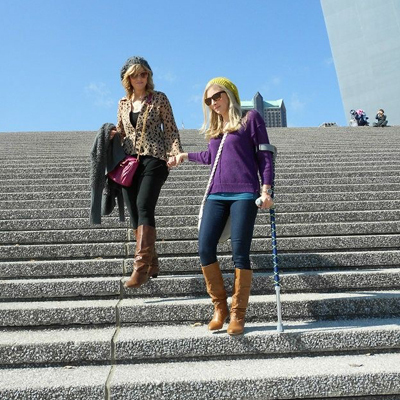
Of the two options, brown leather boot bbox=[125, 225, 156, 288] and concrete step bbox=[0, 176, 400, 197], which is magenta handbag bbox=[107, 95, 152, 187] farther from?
concrete step bbox=[0, 176, 400, 197]

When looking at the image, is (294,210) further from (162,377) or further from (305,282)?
(162,377)

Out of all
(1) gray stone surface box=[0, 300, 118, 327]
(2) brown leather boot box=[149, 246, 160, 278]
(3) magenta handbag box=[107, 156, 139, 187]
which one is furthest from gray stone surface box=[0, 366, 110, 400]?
(3) magenta handbag box=[107, 156, 139, 187]

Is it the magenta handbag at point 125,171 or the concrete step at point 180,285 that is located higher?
the magenta handbag at point 125,171

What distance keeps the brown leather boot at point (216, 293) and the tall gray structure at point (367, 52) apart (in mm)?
37962

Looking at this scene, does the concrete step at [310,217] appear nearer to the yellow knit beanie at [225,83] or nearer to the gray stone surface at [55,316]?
the gray stone surface at [55,316]

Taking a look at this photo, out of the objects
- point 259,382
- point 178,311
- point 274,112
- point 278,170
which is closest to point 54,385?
point 178,311

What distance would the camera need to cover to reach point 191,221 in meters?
4.41

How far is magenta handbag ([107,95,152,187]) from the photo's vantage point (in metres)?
3.09

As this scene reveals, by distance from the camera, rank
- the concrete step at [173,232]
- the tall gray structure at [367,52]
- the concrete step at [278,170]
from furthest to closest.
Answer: the tall gray structure at [367,52]
the concrete step at [278,170]
the concrete step at [173,232]

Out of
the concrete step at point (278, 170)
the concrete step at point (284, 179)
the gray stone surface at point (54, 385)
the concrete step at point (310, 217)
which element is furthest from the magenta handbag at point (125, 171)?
the concrete step at point (278, 170)

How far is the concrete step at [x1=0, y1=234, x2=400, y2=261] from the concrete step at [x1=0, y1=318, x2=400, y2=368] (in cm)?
117

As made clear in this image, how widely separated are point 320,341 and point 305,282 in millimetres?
684

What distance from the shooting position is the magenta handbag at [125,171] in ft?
10.2

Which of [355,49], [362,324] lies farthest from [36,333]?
[355,49]
